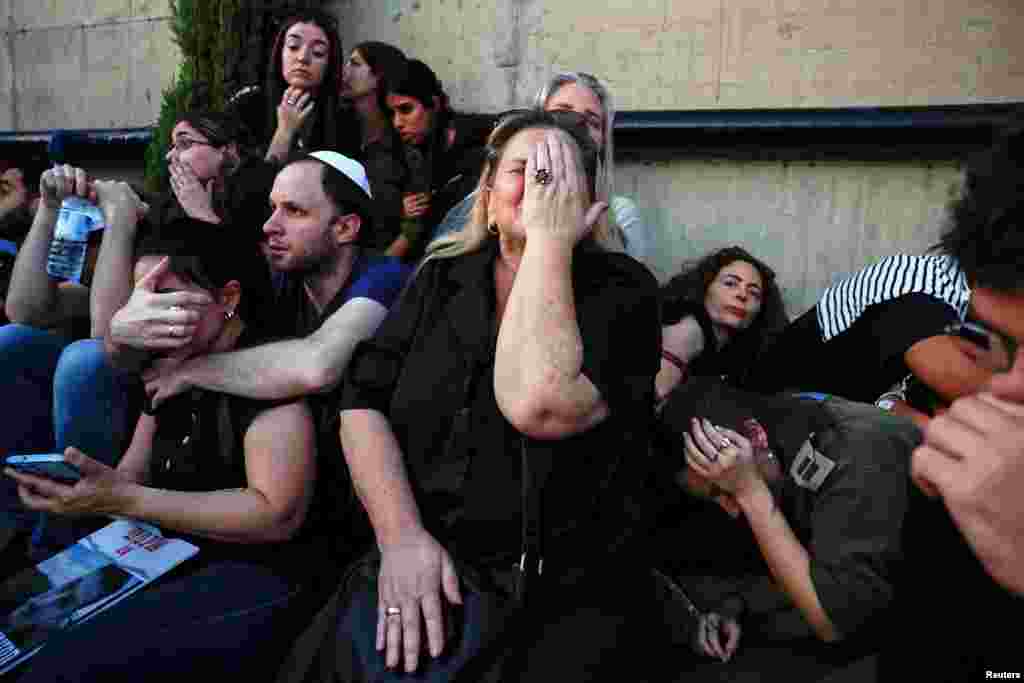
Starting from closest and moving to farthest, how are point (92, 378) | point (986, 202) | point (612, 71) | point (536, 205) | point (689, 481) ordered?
point (986, 202) → point (536, 205) → point (689, 481) → point (92, 378) → point (612, 71)

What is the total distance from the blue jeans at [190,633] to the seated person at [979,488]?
1426 mm

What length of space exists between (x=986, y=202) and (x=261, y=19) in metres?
4.38

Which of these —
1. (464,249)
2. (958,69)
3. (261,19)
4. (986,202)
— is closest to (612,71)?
(958,69)

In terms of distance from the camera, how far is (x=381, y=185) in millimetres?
3949

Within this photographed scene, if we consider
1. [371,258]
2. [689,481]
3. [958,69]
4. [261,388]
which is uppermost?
[958,69]

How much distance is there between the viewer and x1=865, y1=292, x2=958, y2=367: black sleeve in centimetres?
261

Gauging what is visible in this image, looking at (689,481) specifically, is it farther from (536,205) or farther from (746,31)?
(746,31)

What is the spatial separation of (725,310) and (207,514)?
2442 mm

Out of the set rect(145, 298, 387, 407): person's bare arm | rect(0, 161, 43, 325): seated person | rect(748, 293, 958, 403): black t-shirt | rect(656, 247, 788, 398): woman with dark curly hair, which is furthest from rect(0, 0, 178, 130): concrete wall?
rect(748, 293, 958, 403): black t-shirt

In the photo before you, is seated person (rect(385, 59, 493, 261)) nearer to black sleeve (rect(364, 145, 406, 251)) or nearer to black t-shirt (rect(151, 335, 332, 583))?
black sleeve (rect(364, 145, 406, 251))

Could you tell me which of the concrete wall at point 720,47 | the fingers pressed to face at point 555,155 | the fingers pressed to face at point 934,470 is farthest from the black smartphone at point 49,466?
the concrete wall at point 720,47

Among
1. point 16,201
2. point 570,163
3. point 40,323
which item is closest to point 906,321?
point 570,163

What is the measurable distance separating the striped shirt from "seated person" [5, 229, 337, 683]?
75.4 inches

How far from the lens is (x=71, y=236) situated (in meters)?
3.08
